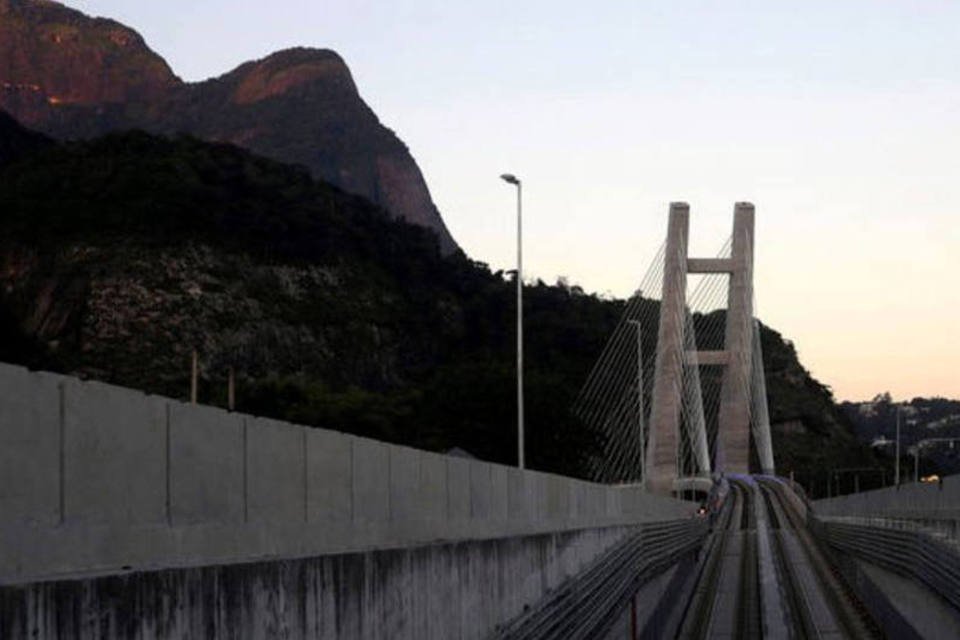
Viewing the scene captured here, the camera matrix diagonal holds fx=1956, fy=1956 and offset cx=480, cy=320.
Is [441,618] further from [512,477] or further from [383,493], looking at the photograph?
[512,477]

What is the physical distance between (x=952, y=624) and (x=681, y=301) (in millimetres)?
84298

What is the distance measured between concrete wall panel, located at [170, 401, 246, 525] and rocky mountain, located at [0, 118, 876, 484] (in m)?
97.8

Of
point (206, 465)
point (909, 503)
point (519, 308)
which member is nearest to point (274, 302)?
point (909, 503)

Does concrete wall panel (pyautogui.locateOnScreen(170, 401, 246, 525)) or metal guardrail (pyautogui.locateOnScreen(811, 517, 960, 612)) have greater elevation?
concrete wall panel (pyautogui.locateOnScreen(170, 401, 246, 525))

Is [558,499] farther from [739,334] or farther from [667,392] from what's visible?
[739,334]

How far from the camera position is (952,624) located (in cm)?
3278

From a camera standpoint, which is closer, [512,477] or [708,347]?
[512,477]

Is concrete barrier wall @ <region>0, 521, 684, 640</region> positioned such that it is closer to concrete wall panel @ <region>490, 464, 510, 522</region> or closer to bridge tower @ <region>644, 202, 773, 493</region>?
concrete wall panel @ <region>490, 464, 510, 522</region>

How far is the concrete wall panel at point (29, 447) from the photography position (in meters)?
8.48

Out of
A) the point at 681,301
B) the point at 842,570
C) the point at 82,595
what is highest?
the point at 681,301

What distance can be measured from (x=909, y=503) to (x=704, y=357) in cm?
5952

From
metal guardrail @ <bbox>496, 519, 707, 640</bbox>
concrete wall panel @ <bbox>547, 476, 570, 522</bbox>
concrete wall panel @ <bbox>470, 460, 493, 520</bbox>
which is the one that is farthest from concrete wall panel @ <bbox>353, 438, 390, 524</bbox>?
concrete wall panel @ <bbox>547, 476, 570, 522</bbox>

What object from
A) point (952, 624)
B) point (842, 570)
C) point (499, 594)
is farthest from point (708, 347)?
point (499, 594)

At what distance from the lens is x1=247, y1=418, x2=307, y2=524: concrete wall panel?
40.5 feet
